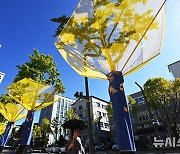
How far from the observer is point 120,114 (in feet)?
12.9

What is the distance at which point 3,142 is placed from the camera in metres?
11.2

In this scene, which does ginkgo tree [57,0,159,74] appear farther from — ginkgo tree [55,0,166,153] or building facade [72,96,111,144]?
building facade [72,96,111,144]

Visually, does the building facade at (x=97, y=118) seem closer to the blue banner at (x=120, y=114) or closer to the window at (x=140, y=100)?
the window at (x=140, y=100)

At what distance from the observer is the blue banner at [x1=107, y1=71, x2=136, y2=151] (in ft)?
12.1

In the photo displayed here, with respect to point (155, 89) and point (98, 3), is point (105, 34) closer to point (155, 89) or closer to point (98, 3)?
point (98, 3)

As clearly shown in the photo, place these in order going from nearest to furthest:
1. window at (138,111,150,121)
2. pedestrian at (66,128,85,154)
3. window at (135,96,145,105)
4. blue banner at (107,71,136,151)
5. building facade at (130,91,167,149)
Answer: blue banner at (107,71,136,151) < pedestrian at (66,128,85,154) < building facade at (130,91,167,149) < window at (138,111,150,121) < window at (135,96,145,105)

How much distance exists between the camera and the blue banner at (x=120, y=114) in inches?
145

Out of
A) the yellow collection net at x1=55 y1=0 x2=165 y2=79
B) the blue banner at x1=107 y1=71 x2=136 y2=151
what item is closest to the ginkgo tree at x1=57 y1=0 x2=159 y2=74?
the yellow collection net at x1=55 y1=0 x2=165 y2=79

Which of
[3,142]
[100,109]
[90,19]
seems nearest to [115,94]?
[90,19]

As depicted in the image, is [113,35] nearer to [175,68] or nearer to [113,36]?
[113,36]

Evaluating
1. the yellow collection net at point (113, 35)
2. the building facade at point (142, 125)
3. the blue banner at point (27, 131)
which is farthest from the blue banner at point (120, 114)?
the building facade at point (142, 125)

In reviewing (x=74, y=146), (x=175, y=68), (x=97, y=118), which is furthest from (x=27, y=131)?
(x=175, y=68)

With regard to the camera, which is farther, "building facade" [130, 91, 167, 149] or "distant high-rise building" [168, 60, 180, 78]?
"distant high-rise building" [168, 60, 180, 78]

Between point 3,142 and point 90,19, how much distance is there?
34.7 ft
